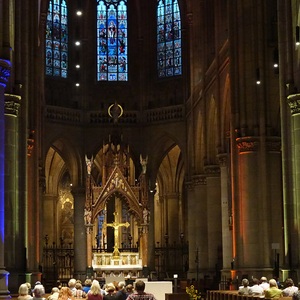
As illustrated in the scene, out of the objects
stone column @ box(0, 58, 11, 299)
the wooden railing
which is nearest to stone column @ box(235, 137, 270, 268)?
the wooden railing

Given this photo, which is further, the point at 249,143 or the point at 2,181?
the point at 249,143

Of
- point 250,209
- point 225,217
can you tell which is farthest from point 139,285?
point 225,217

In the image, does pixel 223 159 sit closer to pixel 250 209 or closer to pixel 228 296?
pixel 250 209

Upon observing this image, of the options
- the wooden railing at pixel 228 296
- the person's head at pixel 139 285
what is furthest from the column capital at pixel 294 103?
the person's head at pixel 139 285

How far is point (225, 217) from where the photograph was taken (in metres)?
45.7

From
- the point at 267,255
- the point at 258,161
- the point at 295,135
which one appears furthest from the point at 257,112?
the point at 295,135

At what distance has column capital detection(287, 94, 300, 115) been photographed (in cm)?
3017

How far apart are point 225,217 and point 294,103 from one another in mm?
16242

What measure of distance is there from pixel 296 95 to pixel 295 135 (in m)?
1.37

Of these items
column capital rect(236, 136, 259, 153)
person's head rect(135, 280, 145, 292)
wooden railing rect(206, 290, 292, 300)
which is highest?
column capital rect(236, 136, 259, 153)

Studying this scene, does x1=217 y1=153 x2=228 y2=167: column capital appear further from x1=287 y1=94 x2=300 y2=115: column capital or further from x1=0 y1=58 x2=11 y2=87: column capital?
x1=0 y1=58 x2=11 y2=87: column capital

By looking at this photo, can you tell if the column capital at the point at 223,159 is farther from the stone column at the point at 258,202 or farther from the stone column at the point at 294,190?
the stone column at the point at 294,190

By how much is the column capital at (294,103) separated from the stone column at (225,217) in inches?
546

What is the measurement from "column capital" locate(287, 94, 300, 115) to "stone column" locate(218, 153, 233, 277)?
1386cm
